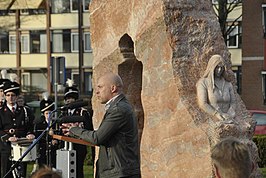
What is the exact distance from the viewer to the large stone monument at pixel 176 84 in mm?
9523

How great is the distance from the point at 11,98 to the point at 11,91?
6.6 inches

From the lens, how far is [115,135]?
7.15m

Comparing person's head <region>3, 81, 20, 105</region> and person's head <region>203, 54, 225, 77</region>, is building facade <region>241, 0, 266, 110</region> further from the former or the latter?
person's head <region>203, 54, 225, 77</region>

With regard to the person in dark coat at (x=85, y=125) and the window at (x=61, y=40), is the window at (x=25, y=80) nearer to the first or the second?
the window at (x=61, y=40)

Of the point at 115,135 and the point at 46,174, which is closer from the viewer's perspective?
the point at 46,174

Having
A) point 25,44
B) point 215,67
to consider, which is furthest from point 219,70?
point 25,44

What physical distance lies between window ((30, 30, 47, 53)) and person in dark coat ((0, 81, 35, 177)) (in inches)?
1598

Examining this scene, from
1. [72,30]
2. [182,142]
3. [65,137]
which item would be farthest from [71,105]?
[72,30]

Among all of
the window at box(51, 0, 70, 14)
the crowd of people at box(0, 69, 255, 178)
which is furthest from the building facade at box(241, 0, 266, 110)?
the crowd of people at box(0, 69, 255, 178)

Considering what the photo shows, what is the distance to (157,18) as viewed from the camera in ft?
32.8

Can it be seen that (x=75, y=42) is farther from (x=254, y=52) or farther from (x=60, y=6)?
(x=254, y=52)

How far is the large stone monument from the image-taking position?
952 centimetres

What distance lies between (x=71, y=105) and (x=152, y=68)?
2505 millimetres

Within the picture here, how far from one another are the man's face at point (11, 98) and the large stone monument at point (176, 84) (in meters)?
2.54
